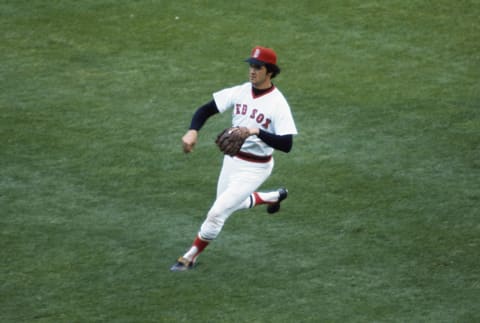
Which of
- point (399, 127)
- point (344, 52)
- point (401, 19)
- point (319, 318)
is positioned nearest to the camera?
point (319, 318)

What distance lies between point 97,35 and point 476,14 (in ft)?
19.0

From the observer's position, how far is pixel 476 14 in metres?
15.0

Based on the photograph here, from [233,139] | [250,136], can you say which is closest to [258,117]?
[250,136]

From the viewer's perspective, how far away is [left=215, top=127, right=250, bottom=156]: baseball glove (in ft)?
26.9

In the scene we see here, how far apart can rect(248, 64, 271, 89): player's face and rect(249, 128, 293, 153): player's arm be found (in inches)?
21.6

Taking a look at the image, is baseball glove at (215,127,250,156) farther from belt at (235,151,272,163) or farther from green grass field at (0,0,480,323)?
green grass field at (0,0,480,323)

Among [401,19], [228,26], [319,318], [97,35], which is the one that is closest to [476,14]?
[401,19]

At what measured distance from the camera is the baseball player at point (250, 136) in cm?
853

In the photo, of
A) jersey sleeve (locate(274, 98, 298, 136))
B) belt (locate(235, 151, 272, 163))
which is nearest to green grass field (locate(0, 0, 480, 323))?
belt (locate(235, 151, 272, 163))

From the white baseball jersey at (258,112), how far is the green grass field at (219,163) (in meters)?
1.09

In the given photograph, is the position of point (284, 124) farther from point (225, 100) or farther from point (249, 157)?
point (225, 100)

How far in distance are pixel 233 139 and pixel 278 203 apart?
166cm

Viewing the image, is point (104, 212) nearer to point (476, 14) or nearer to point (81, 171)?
point (81, 171)

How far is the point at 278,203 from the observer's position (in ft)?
31.8
